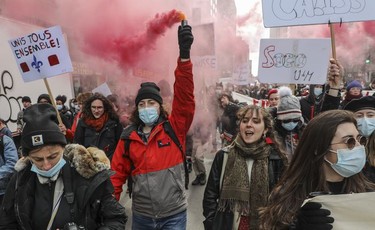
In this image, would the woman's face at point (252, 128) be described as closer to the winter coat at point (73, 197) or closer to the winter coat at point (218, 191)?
the winter coat at point (218, 191)

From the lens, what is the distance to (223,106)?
7.07 meters

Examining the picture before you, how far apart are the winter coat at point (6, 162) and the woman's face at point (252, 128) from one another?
2.58m

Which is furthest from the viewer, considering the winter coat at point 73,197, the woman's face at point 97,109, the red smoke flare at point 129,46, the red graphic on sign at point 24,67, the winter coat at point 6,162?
the red smoke flare at point 129,46

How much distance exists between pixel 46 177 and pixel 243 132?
1.51 m

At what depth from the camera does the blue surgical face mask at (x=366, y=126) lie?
9.36 ft

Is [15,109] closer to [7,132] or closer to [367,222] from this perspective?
[7,132]

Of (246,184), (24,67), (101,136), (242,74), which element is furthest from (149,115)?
(242,74)

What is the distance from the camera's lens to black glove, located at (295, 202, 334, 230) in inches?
57.5

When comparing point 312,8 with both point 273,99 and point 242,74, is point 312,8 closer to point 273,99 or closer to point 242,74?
point 273,99

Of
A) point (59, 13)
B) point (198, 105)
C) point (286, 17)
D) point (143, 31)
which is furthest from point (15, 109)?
point (286, 17)

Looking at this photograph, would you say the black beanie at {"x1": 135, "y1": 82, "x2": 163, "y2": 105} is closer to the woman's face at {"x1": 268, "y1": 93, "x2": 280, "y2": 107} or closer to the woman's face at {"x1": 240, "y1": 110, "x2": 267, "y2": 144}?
the woman's face at {"x1": 240, "y1": 110, "x2": 267, "y2": 144}

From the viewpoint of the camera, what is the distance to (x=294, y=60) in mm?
3570

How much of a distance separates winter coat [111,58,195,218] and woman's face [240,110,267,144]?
0.50 metres

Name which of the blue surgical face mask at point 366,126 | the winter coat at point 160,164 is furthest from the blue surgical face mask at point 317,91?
the winter coat at point 160,164
